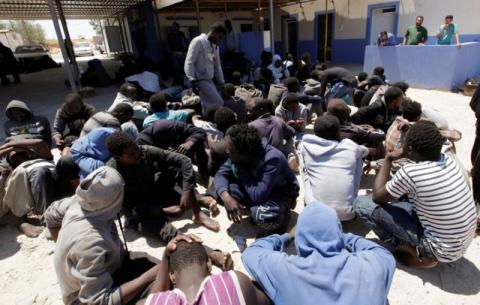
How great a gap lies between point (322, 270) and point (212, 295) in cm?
45

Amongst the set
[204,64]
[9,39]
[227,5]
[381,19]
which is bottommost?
[204,64]

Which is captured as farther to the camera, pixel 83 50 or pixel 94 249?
pixel 83 50

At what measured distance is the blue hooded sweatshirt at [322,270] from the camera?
1222 millimetres

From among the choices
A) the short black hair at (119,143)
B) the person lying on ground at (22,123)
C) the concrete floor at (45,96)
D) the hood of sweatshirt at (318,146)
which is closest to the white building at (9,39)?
the concrete floor at (45,96)

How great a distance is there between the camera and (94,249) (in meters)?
1.57

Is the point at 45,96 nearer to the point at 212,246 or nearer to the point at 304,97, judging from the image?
the point at 304,97

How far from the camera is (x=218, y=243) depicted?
2.67 m

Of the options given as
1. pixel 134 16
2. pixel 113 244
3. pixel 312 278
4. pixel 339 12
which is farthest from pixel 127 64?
pixel 312 278

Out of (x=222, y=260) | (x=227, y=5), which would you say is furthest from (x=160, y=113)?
(x=227, y=5)

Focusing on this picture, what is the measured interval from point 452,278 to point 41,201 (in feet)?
11.3

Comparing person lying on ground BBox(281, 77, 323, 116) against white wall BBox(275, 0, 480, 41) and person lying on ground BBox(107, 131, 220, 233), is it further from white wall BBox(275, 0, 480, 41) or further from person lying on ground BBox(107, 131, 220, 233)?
white wall BBox(275, 0, 480, 41)

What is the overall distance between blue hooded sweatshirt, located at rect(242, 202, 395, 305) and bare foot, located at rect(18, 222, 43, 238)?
95.7 inches

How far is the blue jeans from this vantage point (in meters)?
2.07

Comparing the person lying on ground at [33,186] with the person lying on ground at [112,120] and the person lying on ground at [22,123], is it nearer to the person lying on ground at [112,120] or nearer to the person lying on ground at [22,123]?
the person lying on ground at [112,120]
